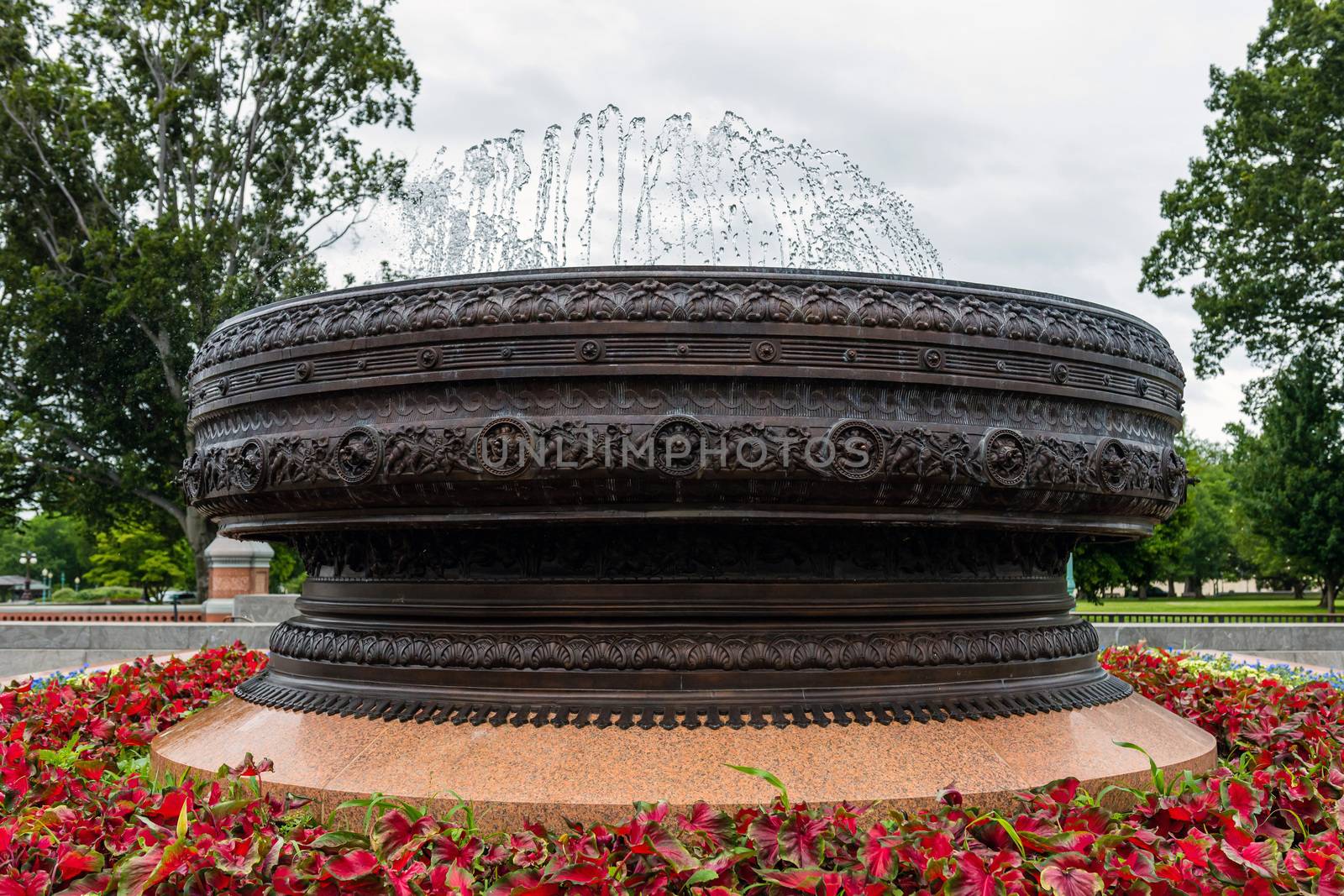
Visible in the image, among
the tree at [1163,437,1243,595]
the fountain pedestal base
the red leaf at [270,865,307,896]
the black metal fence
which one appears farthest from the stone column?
the tree at [1163,437,1243,595]

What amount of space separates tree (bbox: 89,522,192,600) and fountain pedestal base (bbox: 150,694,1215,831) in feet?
131

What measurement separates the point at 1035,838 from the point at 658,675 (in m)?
1.27

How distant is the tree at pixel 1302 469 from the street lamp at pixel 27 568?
53.4 m

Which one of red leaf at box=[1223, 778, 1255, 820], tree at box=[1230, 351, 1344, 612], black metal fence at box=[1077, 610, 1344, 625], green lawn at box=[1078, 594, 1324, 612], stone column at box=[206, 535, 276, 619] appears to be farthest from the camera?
green lawn at box=[1078, 594, 1324, 612]

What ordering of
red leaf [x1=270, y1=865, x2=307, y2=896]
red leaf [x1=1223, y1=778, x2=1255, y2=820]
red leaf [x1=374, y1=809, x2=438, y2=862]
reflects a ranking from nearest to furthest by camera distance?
red leaf [x1=270, y1=865, x2=307, y2=896], red leaf [x1=374, y1=809, x2=438, y2=862], red leaf [x1=1223, y1=778, x2=1255, y2=820]

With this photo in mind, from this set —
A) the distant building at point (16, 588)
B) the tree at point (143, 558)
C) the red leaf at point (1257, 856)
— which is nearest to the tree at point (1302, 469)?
the red leaf at point (1257, 856)

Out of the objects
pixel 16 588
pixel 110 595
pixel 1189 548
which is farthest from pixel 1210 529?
pixel 16 588

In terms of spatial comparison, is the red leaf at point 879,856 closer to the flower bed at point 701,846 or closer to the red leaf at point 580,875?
the flower bed at point 701,846

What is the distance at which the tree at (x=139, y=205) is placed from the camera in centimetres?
2652

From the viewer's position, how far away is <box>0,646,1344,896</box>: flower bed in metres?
2.37

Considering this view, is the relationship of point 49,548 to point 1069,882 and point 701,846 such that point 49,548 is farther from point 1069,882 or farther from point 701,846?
point 1069,882

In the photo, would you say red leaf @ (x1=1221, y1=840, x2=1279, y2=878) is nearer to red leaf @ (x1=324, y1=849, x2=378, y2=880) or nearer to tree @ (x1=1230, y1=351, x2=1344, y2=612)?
red leaf @ (x1=324, y1=849, x2=378, y2=880)

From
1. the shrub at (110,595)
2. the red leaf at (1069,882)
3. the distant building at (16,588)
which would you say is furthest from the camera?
the distant building at (16,588)

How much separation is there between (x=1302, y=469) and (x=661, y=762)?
1423 inches
